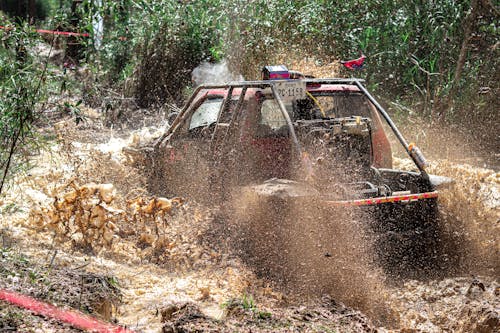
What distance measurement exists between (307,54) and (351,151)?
5.39 meters

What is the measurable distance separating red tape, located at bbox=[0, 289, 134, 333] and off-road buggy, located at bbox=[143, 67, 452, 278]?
1.97 meters

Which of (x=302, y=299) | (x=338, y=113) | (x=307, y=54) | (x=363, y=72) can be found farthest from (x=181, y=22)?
(x=302, y=299)

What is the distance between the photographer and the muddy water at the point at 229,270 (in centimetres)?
457

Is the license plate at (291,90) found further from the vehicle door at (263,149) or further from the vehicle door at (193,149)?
the vehicle door at (193,149)

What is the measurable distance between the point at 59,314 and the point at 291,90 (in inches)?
120

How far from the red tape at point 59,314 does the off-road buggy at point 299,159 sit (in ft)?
6.46

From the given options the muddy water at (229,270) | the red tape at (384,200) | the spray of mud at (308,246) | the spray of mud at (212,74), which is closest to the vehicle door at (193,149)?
the muddy water at (229,270)

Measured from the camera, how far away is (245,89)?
613cm

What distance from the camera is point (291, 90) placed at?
5941 mm

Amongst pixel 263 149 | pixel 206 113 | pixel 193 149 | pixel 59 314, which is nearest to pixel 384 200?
pixel 263 149

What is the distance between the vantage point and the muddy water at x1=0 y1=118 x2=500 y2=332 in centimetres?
457

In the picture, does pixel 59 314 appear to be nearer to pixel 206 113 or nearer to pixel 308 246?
pixel 308 246

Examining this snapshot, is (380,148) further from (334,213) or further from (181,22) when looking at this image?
(181,22)

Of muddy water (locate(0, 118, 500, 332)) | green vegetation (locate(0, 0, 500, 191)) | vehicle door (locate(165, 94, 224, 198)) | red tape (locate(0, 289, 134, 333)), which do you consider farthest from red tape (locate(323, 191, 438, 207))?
green vegetation (locate(0, 0, 500, 191))
